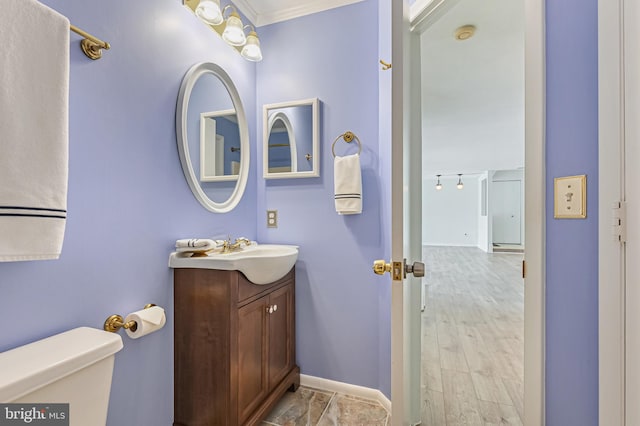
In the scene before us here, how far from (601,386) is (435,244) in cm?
981

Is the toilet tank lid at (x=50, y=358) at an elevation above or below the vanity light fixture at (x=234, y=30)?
below

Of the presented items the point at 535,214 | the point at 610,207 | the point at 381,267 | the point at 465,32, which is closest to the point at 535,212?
the point at 535,214

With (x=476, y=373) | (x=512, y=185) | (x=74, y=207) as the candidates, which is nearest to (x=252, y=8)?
(x=74, y=207)

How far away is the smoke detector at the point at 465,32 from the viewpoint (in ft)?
6.21

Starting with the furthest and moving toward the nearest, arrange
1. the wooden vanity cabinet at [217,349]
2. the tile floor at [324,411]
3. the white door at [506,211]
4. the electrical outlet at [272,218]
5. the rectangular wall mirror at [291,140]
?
the white door at [506,211]
the electrical outlet at [272,218]
the rectangular wall mirror at [291,140]
the tile floor at [324,411]
the wooden vanity cabinet at [217,349]

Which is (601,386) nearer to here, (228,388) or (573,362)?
(573,362)

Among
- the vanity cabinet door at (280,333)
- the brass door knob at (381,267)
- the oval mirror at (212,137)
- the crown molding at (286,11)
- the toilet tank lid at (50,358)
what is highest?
the crown molding at (286,11)

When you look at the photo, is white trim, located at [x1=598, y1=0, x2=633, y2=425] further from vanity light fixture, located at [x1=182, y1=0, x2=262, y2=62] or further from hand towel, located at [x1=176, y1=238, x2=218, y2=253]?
vanity light fixture, located at [x1=182, y1=0, x2=262, y2=62]

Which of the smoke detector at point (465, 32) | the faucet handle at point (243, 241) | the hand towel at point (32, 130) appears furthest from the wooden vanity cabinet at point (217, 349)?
the smoke detector at point (465, 32)

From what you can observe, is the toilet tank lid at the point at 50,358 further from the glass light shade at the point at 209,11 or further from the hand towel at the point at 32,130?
the glass light shade at the point at 209,11

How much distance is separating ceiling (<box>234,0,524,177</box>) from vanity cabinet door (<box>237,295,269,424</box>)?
158cm

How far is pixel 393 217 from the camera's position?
0.95 metres

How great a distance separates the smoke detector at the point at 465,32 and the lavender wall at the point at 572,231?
138 centimetres

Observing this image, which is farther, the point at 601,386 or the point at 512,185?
the point at 512,185
